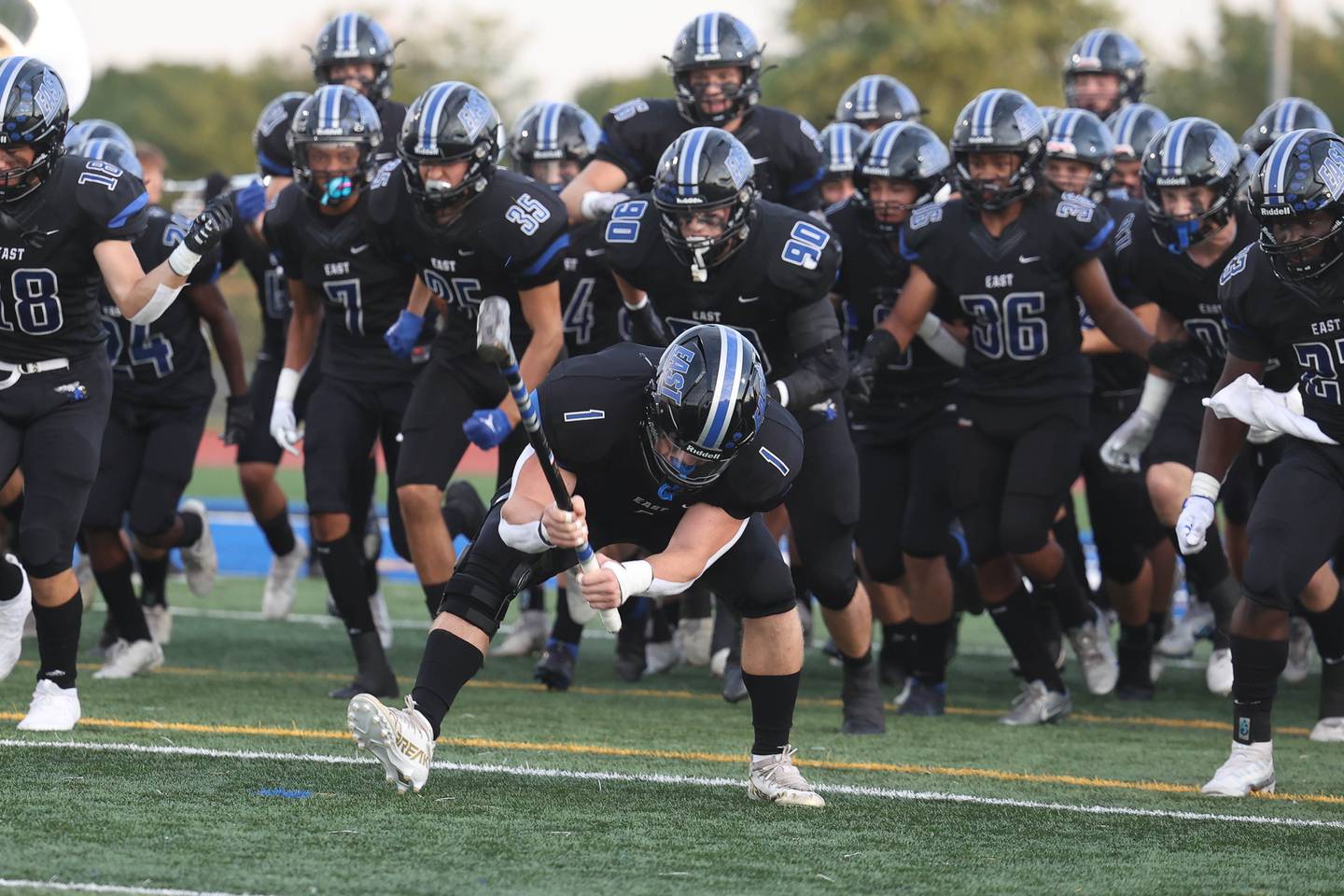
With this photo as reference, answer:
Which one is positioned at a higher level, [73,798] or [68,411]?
[68,411]

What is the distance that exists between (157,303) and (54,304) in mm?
309

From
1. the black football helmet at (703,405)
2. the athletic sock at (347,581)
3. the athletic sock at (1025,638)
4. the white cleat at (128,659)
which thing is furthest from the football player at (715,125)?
the black football helmet at (703,405)

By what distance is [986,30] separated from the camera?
31.3 m

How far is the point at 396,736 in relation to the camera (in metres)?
4.32

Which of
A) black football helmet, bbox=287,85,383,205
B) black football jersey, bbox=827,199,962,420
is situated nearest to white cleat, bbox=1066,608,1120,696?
black football jersey, bbox=827,199,962,420

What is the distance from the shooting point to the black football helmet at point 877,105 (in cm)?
914

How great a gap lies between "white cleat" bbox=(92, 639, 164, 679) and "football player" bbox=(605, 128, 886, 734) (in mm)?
2373

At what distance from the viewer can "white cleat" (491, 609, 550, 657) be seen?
8.59m

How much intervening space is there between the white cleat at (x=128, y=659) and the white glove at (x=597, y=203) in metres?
2.28

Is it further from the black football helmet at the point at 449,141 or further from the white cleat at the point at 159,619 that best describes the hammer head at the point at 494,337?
the white cleat at the point at 159,619

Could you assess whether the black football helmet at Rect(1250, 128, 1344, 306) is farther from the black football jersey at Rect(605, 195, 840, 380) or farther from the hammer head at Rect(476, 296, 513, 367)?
the hammer head at Rect(476, 296, 513, 367)

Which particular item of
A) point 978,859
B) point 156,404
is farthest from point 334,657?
point 978,859

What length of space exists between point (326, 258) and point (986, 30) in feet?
84.8

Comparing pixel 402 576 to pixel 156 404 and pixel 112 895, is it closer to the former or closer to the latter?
pixel 156 404
